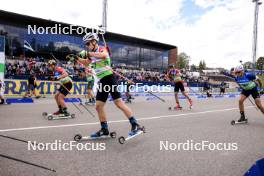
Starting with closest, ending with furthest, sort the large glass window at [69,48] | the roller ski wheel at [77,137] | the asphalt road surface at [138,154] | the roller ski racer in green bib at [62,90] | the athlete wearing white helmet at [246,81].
Result: the asphalt road surface at [138,154] < the roller ski wheel at [77,137] < the athlete wearing white helmet at [246,81] < the roller ski racer in green bib at [62,90] < the large glass window at [69,48]

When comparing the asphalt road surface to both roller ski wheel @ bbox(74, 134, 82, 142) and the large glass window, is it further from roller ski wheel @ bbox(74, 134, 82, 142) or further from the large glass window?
the large glass window

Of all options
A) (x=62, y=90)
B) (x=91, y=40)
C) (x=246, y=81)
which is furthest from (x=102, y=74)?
(x=246, y=81)

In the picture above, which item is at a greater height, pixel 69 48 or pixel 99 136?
pixel 69 48

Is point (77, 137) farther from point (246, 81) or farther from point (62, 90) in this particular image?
point (246, 81)

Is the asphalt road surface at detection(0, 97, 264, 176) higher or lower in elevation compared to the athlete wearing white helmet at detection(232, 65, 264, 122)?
lower

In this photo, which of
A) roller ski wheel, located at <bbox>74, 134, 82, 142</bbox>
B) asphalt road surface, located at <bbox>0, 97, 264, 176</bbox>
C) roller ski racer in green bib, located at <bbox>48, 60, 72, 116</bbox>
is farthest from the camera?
roller ski racer in green bib, located at <bbox>48, 60, 72, 116</bbox>

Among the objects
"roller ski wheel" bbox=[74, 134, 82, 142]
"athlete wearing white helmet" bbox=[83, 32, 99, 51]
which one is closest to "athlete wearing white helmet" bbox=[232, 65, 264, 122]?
"athlete wearing white helmet" bbox=[83, 32, 99, 51]

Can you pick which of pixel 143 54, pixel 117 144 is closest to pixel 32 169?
pixel 117 144

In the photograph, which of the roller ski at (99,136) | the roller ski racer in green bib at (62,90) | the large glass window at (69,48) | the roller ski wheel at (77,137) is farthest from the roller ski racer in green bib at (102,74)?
the large glass window at (69,48)

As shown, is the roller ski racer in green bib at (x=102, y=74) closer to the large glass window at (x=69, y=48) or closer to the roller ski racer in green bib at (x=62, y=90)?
the roller ski racer in green bib at (x=62, y=90)

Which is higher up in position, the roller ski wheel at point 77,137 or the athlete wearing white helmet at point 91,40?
the athlete wearing white helmet at point 91,40

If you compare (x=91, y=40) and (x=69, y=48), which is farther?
(x=69, y=48)

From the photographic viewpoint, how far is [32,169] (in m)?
3.65

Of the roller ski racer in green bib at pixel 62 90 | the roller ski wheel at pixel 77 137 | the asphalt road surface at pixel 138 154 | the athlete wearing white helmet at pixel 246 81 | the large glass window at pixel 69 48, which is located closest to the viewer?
the asphalt road surface at pixel 138 154
